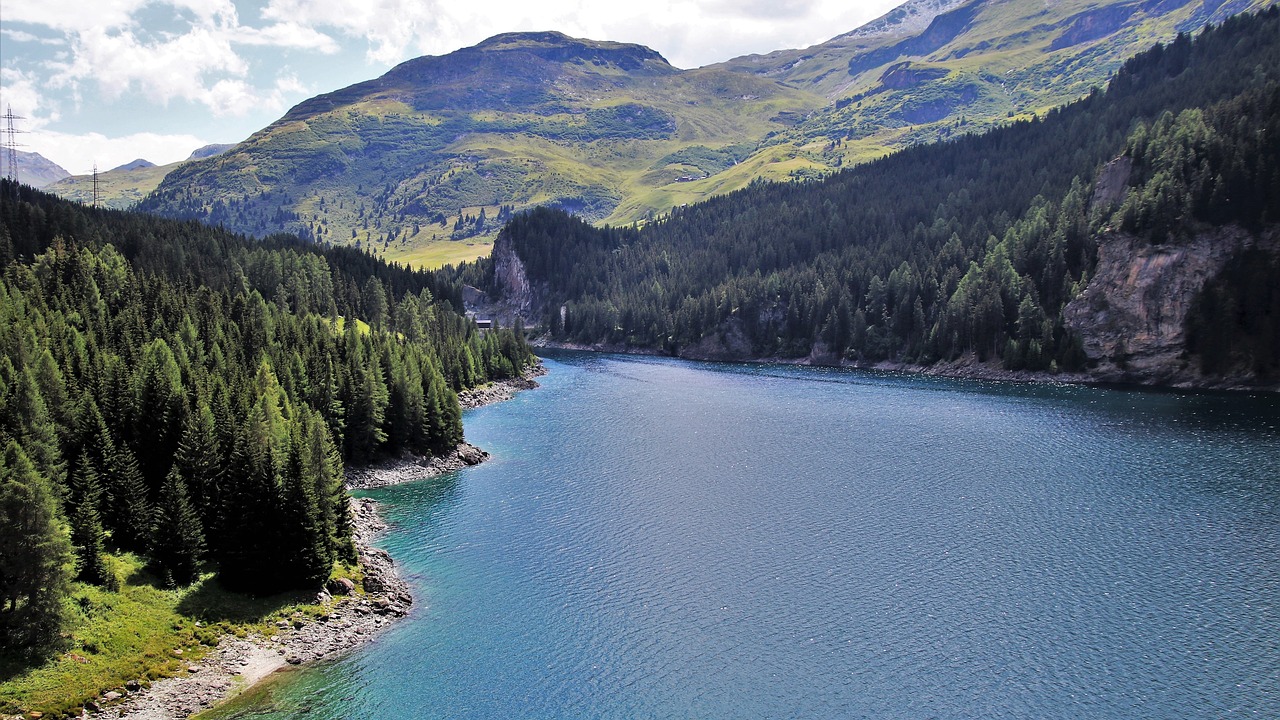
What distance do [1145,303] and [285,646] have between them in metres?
148

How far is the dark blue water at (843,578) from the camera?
43125 mm

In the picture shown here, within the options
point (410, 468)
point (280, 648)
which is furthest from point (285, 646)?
point (410, 468)

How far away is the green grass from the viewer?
125ft

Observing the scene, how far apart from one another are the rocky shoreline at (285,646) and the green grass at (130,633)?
81 centimetres

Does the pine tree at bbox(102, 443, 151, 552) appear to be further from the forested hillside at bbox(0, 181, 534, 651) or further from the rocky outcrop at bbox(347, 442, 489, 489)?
the rocky outcrop at bbox(347, 442, 489, 489)

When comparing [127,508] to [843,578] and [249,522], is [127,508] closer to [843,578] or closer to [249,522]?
[249,522]

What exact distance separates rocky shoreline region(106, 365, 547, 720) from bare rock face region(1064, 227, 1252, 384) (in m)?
134

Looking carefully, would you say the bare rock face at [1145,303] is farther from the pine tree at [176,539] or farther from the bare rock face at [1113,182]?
the pine tree at [176,539]

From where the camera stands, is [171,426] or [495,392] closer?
[171,426]

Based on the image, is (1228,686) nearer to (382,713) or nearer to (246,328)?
(382,713)

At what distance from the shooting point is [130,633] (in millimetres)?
43812

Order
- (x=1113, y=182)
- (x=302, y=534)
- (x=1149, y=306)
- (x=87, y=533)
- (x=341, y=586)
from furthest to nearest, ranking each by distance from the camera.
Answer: (x=1113, y=182), (x=1149, y=306), (x=341, y=586), (x=302, y=534), (x=87, y=533)

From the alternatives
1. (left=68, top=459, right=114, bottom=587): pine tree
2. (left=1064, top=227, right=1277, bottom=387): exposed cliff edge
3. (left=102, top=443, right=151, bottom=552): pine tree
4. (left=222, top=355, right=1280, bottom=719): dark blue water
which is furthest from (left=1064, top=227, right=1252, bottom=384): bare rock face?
(left=68, top=459, right=114, bottom=587): pine tree

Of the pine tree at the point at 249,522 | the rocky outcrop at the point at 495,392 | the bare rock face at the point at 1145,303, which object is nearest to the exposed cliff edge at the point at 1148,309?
the bare rock face at the point at 1145,303
